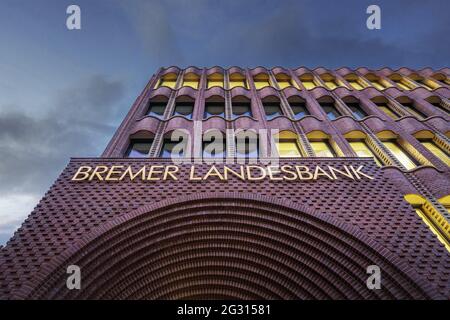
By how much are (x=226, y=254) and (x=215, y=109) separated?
372 inches

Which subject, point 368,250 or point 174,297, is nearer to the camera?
point 368,250

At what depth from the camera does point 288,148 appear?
1269cm

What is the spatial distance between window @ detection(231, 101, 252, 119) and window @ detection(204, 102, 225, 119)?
0.63 m

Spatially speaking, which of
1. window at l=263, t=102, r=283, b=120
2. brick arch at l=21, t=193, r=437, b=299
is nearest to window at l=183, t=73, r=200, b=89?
window at l=263, t=102, r=283, b=120

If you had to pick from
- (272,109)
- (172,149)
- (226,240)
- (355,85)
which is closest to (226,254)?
(226,240)

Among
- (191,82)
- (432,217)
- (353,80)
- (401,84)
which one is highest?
(353,80)

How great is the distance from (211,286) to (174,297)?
1.06 meters

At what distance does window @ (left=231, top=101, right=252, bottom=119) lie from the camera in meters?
15.6

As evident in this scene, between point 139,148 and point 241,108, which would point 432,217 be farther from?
point 139,148

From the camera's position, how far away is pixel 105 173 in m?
9.10

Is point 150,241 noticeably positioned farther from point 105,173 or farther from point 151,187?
point 105,173

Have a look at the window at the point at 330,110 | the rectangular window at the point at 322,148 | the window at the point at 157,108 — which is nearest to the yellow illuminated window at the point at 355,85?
the window at the point at 330,110

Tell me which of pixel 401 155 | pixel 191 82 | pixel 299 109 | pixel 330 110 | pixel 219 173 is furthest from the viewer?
pixel 191 82
